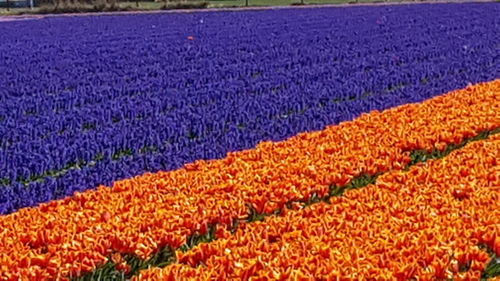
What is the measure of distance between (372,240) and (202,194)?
5.47 ft

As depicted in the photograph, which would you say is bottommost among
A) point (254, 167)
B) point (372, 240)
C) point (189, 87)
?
point (189, 87)

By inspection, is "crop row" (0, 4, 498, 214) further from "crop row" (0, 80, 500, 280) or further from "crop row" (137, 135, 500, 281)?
"crop row" (137, 135, 500, 281)

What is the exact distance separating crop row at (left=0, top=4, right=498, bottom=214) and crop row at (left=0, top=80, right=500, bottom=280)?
2.72 feet

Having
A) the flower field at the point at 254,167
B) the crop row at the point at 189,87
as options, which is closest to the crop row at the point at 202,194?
the flower field at the point at 254,167

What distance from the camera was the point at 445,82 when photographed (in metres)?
13.2

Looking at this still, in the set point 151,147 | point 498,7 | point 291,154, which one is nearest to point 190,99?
point 151,147

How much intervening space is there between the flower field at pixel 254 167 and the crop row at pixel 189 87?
0.05 meters

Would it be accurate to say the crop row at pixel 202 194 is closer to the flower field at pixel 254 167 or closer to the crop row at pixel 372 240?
the flower field at pixel 254 167

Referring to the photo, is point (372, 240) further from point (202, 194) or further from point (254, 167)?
point (254, 167)

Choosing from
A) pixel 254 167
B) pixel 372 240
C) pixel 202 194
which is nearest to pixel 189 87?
pixel 254 167

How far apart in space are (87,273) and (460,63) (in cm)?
1183

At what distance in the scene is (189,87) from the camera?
1336cm

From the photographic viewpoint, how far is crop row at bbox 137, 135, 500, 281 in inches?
179

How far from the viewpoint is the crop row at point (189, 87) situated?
845 cm
